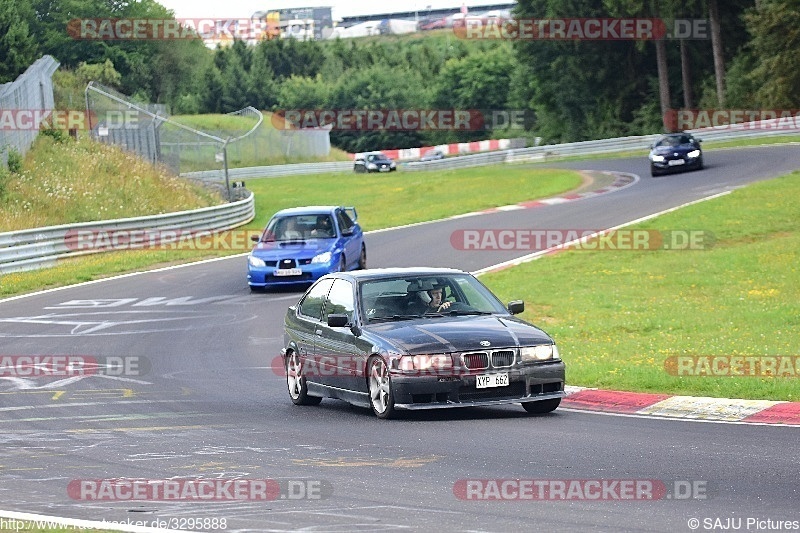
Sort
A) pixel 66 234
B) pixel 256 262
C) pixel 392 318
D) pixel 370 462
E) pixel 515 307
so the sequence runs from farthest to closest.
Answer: pixel 66 234 < pixel 256 262 < pixel 515 307 < pixel 392 318 < pixel 370 462

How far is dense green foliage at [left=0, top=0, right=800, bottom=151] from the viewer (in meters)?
71.8

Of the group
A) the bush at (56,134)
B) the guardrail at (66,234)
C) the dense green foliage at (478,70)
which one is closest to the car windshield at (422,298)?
the guardrail at (66,234)

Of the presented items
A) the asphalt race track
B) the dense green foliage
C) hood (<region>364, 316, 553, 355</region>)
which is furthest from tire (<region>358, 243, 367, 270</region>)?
the dense green foliage

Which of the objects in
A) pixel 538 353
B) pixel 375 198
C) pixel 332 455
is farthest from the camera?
pixel 375 198

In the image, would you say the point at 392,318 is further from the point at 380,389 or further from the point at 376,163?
Result: the point at 376,163

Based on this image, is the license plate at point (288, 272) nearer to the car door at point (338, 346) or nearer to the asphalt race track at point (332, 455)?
the asphalt race track at point (332, 455)

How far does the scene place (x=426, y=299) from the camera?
12.7 metres

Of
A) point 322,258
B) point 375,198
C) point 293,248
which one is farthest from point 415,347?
point 375,198

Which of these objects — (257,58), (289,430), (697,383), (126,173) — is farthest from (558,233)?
(257,58)

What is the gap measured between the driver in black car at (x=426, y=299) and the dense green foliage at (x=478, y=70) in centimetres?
4002

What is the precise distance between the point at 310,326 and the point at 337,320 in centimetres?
125

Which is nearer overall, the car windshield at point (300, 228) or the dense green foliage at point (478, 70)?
the car windshield at point (300, 228)

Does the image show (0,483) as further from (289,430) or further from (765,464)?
(765,464)

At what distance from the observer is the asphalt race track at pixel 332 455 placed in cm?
742
